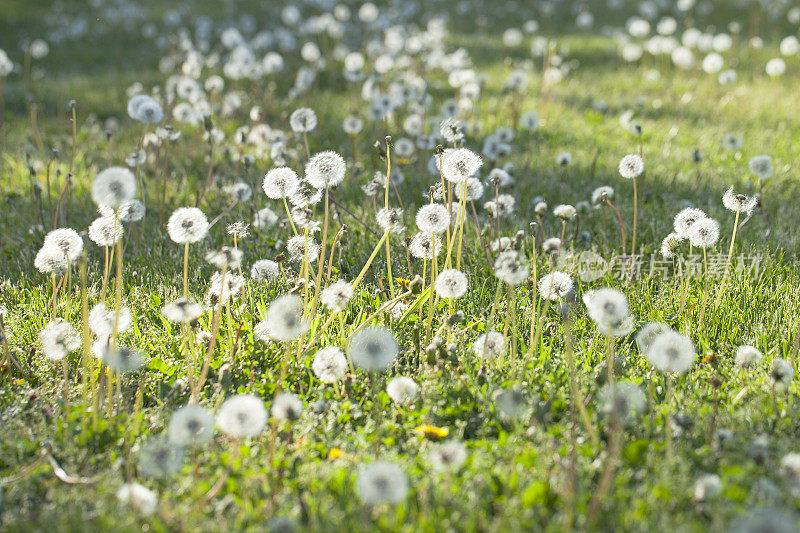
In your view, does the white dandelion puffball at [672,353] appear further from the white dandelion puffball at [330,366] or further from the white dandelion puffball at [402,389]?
the white dandelion puffball at [330,366]

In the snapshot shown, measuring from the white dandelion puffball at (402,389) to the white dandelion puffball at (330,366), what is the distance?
0.54 feet

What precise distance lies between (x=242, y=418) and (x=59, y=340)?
84 centimetres

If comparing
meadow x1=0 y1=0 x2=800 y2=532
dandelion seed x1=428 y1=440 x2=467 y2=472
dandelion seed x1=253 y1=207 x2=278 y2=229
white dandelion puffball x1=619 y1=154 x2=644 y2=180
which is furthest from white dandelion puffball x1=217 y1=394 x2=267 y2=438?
white dandelion puffball x1=619 y1=154 x2=644 y2=180

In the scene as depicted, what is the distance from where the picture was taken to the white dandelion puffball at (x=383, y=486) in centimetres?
161

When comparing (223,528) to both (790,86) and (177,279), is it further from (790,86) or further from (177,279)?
(790,86)

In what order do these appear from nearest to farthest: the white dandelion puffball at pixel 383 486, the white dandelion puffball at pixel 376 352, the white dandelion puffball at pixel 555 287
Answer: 1. the white dandelion puffball at pixel 383 486
2. the white dandelion puffball at pixel 376 352
3. the white dandelion puffball at pixel 555 287

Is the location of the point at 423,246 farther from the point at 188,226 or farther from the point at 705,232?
the point at 705,232

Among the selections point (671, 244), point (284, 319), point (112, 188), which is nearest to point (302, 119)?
point (112, 188)

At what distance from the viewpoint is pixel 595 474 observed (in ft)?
6.33

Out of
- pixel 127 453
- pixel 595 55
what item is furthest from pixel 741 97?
pixel 127 453

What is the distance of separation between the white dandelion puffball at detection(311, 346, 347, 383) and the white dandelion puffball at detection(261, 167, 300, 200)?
68 cm

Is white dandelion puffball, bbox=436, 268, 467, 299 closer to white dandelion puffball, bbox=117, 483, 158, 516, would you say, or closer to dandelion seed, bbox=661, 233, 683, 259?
dandelion seed, bbox=661, 233, 683, 259

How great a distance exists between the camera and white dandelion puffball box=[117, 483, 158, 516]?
5.74 feet

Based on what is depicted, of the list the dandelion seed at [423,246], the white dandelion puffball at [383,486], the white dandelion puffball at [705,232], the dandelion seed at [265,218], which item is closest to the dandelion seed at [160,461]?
the white dandelion puffball at [383,486]
